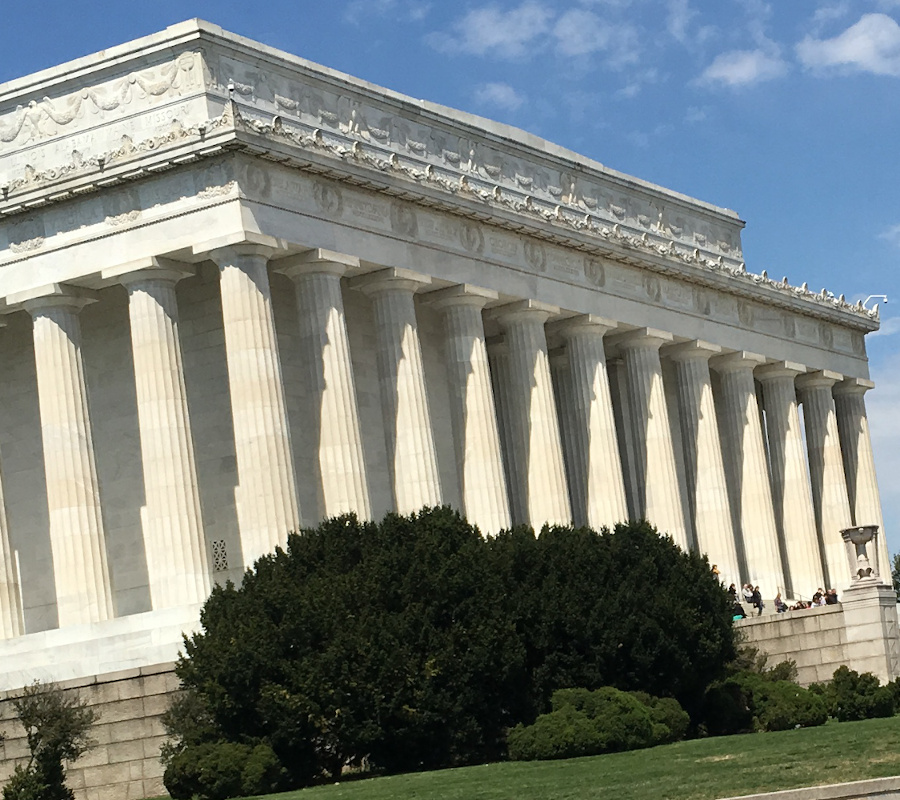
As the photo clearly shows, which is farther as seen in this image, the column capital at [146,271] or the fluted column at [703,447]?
the fluted column at [703,447]

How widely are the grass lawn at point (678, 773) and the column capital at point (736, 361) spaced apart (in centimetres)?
4309

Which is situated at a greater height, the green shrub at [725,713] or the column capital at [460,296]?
the column capital at [460,296]

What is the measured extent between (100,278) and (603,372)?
923 inches

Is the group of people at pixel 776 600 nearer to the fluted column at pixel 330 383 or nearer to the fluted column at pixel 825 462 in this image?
the fluted column at pixel 825 462

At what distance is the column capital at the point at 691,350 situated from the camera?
309ft

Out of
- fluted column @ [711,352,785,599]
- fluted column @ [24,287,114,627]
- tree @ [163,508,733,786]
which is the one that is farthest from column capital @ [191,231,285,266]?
fluted column @ [711,352,785,599]

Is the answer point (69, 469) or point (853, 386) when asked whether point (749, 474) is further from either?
point (69, 469)

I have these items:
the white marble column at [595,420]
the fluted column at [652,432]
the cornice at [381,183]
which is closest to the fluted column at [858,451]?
the cornice at [381,183]

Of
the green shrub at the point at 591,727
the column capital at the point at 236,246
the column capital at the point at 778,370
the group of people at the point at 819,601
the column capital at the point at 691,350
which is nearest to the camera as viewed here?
the green shrub at the point at 591,727

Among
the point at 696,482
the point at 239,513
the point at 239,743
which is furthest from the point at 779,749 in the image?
the point at 696,482

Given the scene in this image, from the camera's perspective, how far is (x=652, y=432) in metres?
90.6

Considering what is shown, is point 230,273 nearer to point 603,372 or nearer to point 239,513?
point 239,513

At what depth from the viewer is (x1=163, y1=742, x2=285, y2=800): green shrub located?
172 ft

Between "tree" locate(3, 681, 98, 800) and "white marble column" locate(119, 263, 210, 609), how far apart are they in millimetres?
10342
